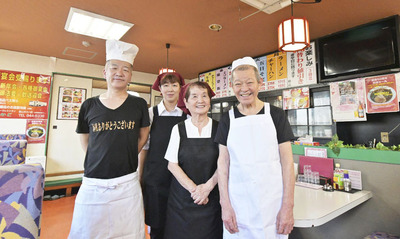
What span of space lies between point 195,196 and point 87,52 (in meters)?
4.57

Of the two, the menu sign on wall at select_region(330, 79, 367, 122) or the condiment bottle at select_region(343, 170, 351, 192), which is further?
the menu sign on wall at select_region(330, 79, 367, 122)

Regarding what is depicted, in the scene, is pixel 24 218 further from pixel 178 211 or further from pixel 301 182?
pixel 301 182

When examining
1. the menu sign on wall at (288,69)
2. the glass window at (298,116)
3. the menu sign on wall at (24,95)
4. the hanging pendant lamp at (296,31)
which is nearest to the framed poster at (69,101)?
the menu sign on wall at (24,95)

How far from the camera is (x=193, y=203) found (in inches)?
53.2

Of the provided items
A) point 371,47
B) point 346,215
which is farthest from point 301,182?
point 371,47

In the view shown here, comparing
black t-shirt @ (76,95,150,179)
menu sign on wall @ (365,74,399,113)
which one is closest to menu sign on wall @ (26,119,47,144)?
black t-shirt @ (76,95,150,179)

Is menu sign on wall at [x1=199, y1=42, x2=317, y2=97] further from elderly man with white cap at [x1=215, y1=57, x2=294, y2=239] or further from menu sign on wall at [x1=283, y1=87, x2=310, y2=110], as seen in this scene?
elderly man with white cap at [x1=215, y1=57, x2=294, y2=239]

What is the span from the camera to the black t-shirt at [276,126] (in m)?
1.22

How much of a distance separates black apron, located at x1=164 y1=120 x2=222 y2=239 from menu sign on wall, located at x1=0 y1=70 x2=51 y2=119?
498cm

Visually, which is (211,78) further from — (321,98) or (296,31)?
(296,31)

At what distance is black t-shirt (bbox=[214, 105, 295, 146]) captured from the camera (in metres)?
1.22

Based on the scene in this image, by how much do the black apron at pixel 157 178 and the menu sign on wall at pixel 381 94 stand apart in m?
3.52

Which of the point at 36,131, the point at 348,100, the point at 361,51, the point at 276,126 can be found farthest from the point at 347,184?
Answer: the point at 36,131

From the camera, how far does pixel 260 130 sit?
123 cm
